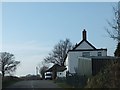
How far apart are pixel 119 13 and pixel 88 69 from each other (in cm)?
1082

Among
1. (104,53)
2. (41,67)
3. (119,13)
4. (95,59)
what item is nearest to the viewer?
(119,13)

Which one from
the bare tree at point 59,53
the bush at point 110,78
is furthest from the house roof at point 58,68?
the bush at point 110,78

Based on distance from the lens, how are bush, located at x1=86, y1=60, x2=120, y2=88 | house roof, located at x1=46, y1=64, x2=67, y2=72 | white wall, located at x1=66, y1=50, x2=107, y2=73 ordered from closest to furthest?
bush, located at x1=86, y1=60, x2=120, y2=88
white wall, located at x1=66, y1=50, x2=107, y2=73
house roof, located at x1=46, y1=64, x2=67, y2=72

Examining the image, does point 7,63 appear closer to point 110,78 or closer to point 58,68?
point 58,68

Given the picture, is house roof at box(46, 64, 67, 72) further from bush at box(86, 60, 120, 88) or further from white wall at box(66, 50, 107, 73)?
bush at box(86, 60, 120, 88)

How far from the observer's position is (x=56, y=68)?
9769cm

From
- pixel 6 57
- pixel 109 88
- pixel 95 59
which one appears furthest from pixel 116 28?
pixel 6 57

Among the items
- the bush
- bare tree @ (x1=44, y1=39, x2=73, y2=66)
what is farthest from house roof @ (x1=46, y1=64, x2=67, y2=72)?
the bush

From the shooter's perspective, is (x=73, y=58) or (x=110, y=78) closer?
(x=110, y=78)

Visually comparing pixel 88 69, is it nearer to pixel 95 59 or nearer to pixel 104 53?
pixel 95 59

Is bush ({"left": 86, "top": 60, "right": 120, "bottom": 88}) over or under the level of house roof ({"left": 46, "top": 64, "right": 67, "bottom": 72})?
over

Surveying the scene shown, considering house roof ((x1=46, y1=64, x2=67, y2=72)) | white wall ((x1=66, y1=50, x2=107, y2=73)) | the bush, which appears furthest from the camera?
house roof ((x1=46, y1=64, x2=67, y2=72))

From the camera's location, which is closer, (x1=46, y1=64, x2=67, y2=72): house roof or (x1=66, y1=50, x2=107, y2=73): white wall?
(x1=66, y1=50, x2=107, y2=73): white wall

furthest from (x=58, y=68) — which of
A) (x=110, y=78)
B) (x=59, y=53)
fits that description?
(x=110, y=78)
